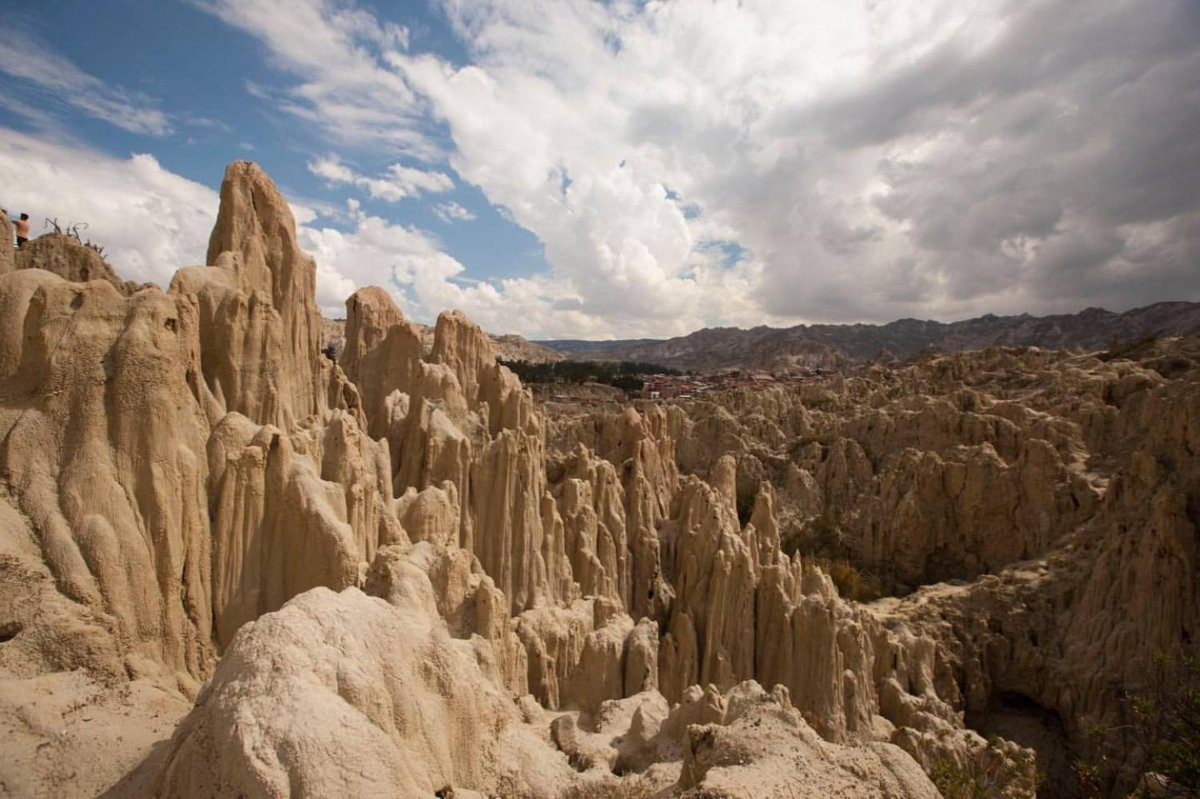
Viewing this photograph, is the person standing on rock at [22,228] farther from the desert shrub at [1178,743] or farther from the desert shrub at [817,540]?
the desert shrub at [817,540]

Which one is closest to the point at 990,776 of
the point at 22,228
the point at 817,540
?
the point at 817,540

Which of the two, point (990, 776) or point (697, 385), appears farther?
point (697, 385)

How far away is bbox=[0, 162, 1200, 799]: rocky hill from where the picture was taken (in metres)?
8.11

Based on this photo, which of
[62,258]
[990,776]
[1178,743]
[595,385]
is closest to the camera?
[1178,743]

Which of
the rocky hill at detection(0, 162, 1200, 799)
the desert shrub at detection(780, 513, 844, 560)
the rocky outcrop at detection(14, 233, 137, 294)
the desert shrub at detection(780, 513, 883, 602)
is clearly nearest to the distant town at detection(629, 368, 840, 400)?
the desert shrub at detection(780, 513, 844, 560)

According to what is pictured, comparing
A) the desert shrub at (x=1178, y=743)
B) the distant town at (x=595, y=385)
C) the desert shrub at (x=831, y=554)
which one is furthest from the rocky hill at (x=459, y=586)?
the distant town at (x=595, y=385)

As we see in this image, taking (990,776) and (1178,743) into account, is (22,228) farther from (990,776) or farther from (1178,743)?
(990,776)

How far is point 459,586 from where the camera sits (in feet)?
45.3

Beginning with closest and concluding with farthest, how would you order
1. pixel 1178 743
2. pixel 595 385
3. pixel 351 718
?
1. pixel 351 718
2. pixel 1178 743
3. pixel 595 385

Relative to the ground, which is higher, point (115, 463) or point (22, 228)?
point (22, 228)

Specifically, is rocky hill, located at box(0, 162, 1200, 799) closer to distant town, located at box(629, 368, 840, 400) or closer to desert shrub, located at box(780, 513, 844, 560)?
desert shrub, located at box(780, 513, 844, 560)

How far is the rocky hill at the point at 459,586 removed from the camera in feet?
26.6

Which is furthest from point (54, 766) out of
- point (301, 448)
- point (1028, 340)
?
point (1028, 340)

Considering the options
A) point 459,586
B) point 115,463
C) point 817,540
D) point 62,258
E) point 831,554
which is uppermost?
point 62,258
